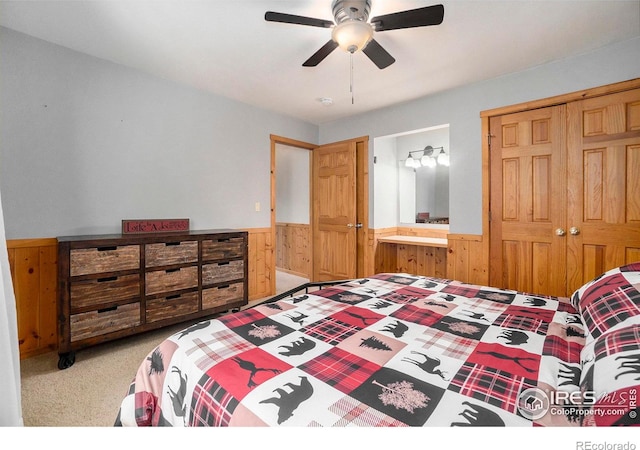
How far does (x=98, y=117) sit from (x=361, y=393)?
315 centimetres

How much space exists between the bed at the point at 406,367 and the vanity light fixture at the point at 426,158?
113 inches

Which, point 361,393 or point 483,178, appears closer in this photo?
point 361,393

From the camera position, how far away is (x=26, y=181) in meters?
2.35

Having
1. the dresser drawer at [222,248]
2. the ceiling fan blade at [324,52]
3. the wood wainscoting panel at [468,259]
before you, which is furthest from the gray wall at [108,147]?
the wood wainscoting panel at [468,259]

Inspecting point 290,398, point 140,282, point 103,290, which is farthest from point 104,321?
point 290,398

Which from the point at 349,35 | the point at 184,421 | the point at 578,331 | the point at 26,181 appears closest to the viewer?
the point at 184,421

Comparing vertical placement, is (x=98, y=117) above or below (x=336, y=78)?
below

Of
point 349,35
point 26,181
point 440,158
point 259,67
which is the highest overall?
point 259,67

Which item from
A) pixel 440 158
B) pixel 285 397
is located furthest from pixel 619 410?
pixel 440 158

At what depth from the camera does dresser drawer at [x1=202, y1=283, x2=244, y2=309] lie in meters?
2.92

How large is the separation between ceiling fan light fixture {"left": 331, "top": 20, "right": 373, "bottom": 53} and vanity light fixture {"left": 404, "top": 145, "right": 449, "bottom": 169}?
2.60 metres

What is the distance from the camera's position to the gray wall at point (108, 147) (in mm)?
2328

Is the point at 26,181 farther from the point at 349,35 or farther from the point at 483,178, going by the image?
the point at 483,178

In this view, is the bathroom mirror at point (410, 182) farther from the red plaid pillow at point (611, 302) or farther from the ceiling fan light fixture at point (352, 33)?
the red plaid pillow at point (611, 302)
